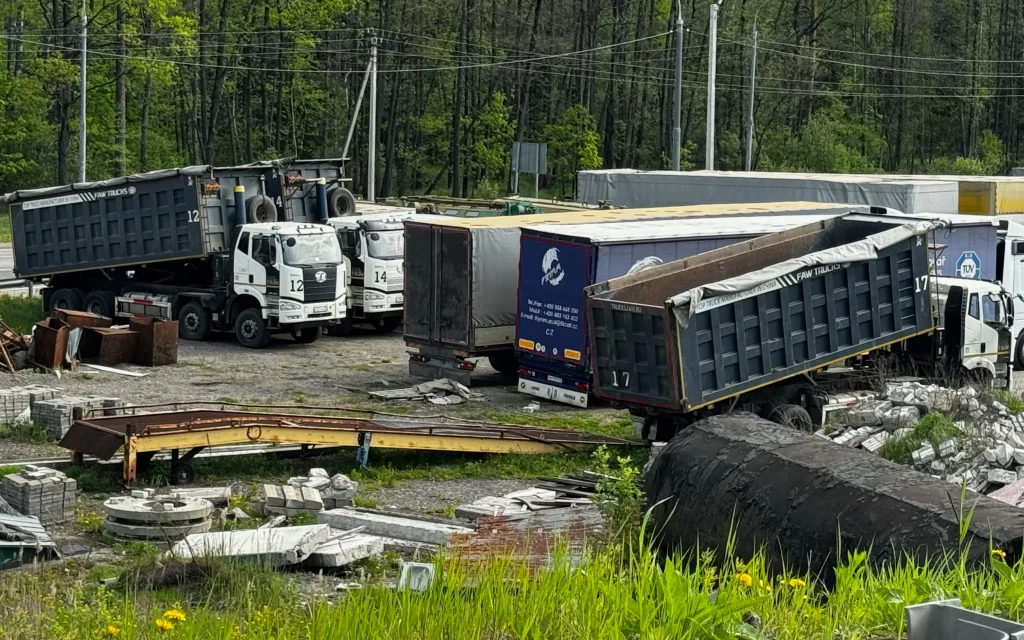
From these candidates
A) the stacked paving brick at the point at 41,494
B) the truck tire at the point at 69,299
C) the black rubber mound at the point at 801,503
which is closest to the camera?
the black rubber mound at the point at 801,503

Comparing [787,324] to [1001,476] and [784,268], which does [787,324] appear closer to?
[784,268]

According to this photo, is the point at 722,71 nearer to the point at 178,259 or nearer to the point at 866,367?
the point at 178,259

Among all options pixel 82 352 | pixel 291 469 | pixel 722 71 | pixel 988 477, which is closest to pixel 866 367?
pixel 988 477

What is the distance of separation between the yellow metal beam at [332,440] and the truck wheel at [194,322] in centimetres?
1225

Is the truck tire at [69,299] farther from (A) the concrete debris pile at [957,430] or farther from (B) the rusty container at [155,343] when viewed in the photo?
(A) the concrete debris pile at [957,430]

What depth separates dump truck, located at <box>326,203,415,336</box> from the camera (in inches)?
1089

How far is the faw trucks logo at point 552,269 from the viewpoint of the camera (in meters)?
20.5

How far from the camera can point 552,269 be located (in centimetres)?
2066

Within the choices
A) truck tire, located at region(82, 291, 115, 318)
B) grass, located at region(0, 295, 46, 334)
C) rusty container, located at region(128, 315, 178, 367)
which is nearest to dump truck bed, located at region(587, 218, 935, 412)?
rusty container, located at region(128, 315, 178, 367)

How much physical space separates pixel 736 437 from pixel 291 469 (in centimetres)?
691

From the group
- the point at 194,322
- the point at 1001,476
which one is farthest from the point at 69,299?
the point at 1001,476

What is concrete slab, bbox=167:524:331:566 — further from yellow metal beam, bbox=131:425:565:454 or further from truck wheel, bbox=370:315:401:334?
truck wheel, bbox=370:315:401:334

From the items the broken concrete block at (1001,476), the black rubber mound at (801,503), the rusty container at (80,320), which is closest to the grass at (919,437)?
the broken concrete block at (1001,476)

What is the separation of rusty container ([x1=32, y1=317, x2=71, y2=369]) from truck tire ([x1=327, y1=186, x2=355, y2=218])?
878cm
